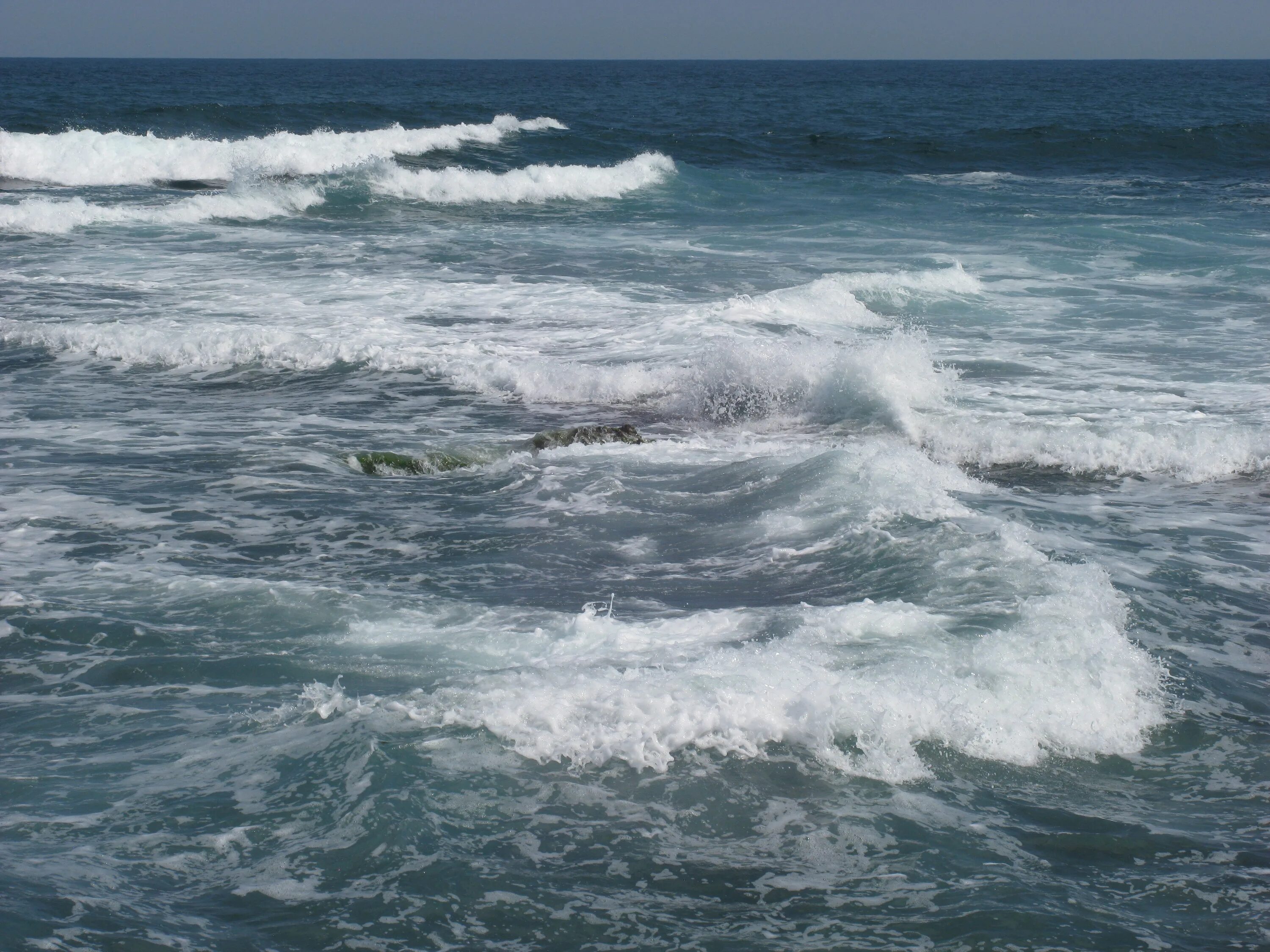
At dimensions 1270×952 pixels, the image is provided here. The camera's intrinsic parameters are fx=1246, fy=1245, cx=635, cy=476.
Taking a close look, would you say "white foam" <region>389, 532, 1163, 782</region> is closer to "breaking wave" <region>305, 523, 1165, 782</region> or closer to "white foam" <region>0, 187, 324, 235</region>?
"breaking wave" <region>305, 523, 1165, 782</region>

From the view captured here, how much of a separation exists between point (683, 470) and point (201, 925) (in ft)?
18.3

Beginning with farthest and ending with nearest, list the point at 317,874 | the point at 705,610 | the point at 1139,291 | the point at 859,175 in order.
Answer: the point at 859,175, the point at 1139,291, the point at 705,610, the point at 317,874

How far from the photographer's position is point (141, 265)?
17500mm

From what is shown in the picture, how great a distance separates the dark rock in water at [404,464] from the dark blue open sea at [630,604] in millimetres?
31

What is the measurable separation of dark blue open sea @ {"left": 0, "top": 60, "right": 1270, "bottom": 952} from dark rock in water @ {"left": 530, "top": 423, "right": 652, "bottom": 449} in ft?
0.16

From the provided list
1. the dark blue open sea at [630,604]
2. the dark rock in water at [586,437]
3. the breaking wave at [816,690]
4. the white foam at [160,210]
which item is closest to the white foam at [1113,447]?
the dark blue open sea at [630,604]

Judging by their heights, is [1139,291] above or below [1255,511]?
above

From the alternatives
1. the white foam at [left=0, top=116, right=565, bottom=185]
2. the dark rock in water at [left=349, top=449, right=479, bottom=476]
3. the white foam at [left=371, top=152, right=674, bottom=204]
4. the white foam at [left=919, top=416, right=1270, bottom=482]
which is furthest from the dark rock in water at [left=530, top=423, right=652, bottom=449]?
the white foam at [left=0, top=116, right=565, bottom=185]

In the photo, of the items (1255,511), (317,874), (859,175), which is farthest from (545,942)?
(859,175)

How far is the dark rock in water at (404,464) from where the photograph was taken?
356 inches

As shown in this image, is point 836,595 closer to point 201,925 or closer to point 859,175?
point 201,925

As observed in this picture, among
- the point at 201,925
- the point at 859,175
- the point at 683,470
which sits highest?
the point at 859,175

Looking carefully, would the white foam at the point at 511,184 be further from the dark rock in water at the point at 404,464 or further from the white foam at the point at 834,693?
the white foam at the point at 834,693

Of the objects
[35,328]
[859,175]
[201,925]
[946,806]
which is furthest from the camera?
[859,175]
